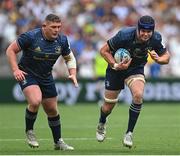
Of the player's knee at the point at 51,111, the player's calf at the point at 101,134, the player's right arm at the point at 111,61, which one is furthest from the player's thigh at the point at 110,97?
the player's knee at the point at 51,111

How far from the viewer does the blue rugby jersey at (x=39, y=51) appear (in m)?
11.8

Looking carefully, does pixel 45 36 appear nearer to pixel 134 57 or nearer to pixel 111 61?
pixel 111 61

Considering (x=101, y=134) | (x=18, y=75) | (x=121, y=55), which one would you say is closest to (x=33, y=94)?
(x=18, y=75)

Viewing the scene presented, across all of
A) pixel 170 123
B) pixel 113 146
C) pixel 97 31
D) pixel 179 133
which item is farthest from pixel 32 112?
pixel 97 31

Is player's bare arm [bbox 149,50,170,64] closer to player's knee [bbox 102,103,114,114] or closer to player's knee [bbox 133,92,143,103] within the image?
player's knee [bbox 133,92,143,103]

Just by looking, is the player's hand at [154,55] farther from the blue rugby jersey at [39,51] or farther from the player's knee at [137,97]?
the blue rugby jersey at [39,51]

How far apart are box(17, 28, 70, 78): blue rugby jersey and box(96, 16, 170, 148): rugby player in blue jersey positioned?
3.29ft

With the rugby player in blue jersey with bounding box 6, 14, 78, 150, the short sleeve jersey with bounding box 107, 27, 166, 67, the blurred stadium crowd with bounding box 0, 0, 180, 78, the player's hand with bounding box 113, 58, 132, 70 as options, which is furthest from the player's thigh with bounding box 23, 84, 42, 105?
the blurred stadium crowd with bounding box 0, 0, 180, 78

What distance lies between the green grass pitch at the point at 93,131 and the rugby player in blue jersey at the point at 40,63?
2.10ft

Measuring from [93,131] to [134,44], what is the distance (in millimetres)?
4297

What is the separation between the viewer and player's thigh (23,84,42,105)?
11.6 meters

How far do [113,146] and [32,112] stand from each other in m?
1.77

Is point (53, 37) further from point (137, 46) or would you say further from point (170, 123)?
point (170, 123)

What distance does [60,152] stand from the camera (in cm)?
1155
